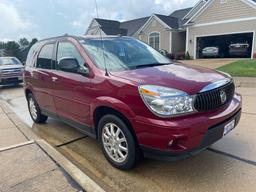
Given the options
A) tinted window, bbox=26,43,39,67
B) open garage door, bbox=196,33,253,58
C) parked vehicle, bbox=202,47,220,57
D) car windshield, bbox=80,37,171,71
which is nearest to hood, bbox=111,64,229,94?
car windshield, bbox=80,37,171,71

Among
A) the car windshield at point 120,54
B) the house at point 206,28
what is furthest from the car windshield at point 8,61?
the car windshield at point 120,54

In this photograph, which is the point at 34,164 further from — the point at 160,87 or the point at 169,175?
the point at 160,87

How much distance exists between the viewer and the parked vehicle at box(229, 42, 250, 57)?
21.6 m

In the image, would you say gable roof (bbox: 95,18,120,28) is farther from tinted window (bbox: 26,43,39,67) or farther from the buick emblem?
the buick emblem

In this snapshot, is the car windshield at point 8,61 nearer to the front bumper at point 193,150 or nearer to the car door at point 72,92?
the car door at point 72,92

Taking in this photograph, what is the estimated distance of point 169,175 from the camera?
3.28 m

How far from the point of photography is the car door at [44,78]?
4812 mm

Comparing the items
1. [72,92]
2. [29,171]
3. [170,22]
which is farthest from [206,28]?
[29,171]

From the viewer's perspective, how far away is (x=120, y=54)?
13.0 feet

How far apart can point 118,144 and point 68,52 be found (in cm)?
193

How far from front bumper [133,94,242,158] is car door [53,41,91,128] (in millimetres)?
1139

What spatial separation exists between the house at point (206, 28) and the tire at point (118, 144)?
1199cm

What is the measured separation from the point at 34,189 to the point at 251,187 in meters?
2.55

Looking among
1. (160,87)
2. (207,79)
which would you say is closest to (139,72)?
(160,87)
